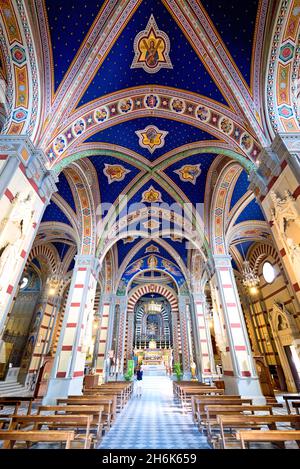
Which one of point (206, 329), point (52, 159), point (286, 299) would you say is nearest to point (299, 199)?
Answer: point (52, 159)

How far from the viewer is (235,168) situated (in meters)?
9.18

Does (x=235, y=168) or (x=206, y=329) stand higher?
(x=235, y=168)

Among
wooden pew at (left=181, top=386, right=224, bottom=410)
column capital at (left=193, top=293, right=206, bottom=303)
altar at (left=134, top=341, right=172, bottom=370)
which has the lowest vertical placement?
wooden pew at (left=181, top=386, right=224, bottom=410)

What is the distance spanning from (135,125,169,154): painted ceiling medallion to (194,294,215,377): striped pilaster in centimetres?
1104

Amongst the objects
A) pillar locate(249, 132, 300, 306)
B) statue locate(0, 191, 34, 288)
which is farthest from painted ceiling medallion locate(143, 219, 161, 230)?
statue locate(0, 191, 34, 288)

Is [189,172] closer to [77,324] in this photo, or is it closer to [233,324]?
[233,324]

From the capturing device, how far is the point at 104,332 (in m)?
15.0

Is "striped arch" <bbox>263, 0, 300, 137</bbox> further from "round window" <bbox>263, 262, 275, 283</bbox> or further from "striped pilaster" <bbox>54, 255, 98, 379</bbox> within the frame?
"round window" <bbox>263, 262, 275, 283</bbox>

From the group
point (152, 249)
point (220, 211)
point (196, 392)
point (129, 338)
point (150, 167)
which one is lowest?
point (196, 392)

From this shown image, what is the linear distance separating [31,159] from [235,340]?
9.04 metres

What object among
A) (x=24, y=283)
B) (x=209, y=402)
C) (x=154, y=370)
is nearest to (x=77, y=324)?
(x=209, y=402)

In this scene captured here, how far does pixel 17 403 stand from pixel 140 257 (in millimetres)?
13687

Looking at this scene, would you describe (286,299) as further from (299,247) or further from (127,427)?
(127,427)

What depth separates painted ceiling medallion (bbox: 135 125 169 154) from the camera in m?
8.58
